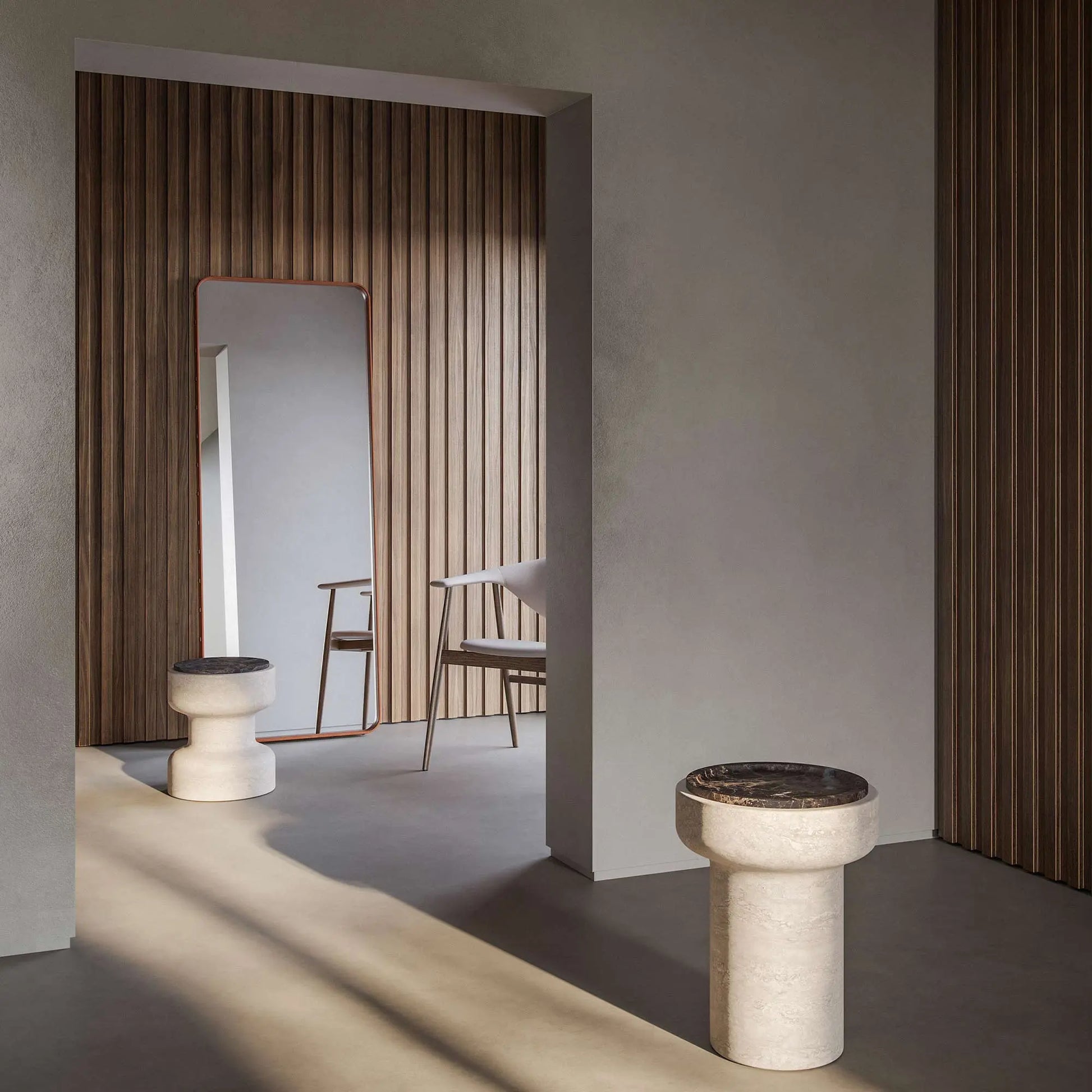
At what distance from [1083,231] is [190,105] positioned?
3.79 meters

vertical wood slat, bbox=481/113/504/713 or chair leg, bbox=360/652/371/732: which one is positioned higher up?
vertical wood slat, bbox=481/113/504/713

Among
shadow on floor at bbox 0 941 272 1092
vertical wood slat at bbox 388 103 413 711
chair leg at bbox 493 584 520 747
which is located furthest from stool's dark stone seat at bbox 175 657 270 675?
shadow on floor at bbox 0 941 272 1092

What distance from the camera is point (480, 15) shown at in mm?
3391

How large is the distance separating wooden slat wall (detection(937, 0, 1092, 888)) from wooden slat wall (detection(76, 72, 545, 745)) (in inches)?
102

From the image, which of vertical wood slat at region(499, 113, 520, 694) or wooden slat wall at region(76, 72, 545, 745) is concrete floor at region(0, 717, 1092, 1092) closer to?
wooden slat wall at region(76, 72, 545, 745)

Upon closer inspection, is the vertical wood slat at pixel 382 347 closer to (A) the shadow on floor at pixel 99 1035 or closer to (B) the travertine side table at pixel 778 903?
(A) the shadow on floor at pixel 99 1035

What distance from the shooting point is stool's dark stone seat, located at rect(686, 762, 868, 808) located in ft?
7.64

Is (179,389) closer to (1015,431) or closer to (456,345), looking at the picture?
(456,345)

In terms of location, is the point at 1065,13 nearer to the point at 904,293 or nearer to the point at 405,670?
the point at 904,293

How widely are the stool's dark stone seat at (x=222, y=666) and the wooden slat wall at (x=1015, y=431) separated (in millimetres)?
2416

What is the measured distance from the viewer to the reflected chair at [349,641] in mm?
5551

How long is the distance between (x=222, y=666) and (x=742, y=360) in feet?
7.37

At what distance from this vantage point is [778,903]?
236 centimetres

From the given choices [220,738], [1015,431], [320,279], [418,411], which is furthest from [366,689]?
[1015,431]
